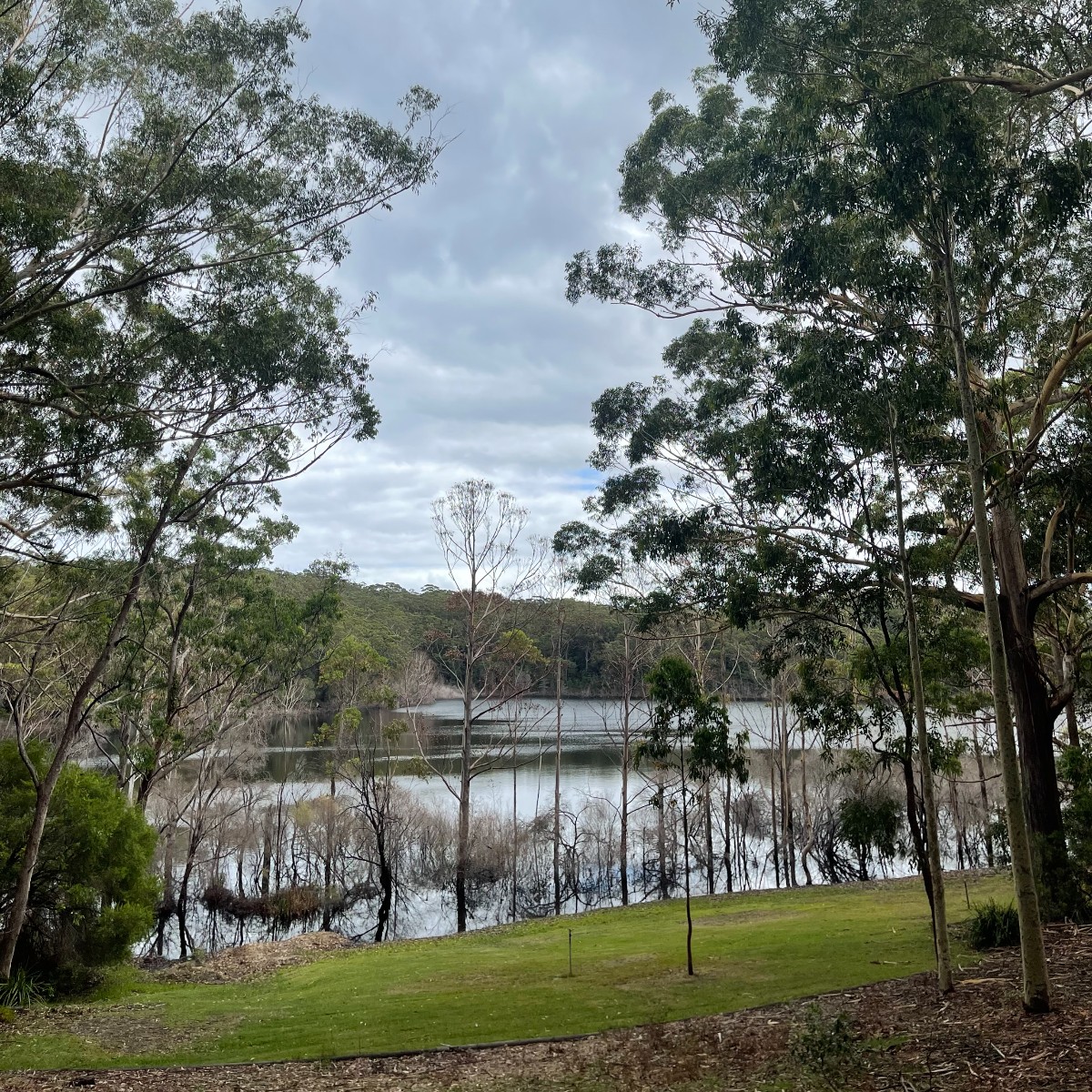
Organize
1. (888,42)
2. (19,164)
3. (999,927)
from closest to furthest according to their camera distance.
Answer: (888,42)
(19,164)
(999,927)

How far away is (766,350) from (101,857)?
1154 cm

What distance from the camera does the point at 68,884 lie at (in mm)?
11844

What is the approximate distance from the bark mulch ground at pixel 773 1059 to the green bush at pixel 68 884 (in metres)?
5.88

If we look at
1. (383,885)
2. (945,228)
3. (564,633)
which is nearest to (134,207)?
(945,228)

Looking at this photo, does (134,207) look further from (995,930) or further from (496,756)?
(496,756)

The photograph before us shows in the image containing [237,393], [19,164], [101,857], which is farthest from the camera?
[101,857]

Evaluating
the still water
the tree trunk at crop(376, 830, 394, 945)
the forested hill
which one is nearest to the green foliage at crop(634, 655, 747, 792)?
the forested hill

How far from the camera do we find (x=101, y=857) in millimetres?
12141

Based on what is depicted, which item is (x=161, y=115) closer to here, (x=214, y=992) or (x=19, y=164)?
(x=19, y=164)

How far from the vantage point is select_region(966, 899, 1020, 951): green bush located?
28.2ft

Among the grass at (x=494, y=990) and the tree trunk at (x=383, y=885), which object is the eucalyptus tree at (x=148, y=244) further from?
the tree trunk at (x=383, y=885)

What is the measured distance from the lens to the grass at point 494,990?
736 cm

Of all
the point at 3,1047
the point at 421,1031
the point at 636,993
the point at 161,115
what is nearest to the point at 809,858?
the point at 636,993

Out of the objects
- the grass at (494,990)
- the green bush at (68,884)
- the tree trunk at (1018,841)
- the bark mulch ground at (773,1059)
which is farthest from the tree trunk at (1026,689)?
the green bush at (68,884)
